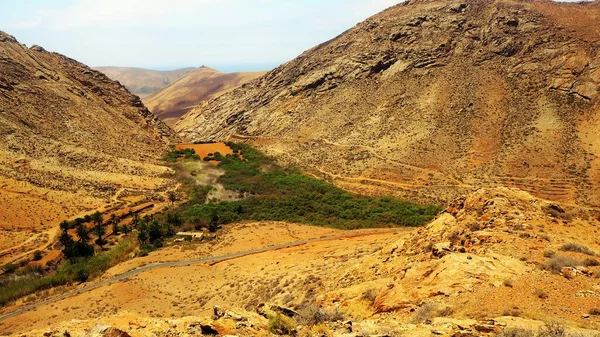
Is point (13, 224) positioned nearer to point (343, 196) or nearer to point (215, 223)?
point (215, 223)

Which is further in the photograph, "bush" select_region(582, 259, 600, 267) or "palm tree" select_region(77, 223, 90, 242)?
"palm tree" select_region(77, 223, 90, 242)

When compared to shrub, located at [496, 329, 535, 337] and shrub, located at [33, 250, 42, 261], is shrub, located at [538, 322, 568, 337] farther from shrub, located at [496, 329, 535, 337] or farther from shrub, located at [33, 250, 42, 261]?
shrub, located at [33, 250, 42, 261]

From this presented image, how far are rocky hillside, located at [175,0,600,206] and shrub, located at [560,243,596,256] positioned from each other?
27.6m

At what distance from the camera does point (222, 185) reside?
4872 centimetres

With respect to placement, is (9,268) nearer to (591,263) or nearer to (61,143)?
(61,143)

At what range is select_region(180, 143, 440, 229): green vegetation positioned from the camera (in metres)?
35.8

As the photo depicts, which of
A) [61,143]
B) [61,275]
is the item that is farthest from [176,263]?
[61,143]

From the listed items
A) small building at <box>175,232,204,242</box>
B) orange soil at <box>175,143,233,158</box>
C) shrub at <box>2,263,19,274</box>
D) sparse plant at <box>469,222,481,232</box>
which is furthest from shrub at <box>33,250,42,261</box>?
sparse plant at <box>469,222,481,232</box>

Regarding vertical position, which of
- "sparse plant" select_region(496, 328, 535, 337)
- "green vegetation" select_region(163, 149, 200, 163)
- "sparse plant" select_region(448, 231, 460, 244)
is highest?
"green vegetation" select_region(163, 149, 200, 163)

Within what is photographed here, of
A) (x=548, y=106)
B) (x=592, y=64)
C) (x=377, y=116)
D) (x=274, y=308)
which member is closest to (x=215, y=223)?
(x=274, y=308)

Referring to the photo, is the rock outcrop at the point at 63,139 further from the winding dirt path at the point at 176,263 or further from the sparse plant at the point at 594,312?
the sparse plant at the point at 594,312

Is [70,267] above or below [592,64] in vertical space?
below

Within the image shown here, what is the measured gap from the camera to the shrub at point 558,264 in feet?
38.4

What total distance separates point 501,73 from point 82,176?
5551 centimetres
